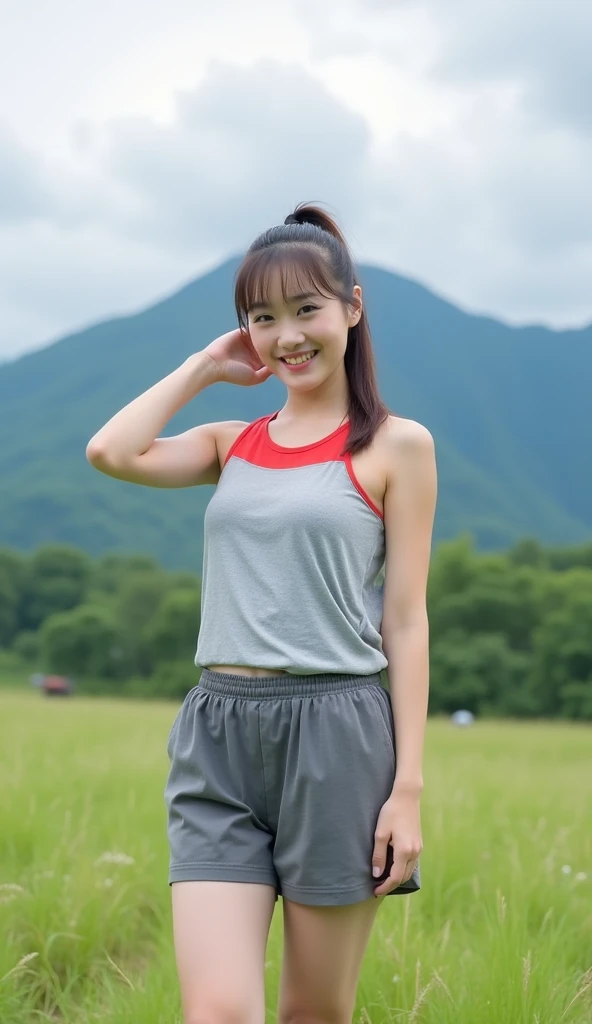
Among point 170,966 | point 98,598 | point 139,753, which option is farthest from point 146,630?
point 170,966

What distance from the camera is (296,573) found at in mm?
2875

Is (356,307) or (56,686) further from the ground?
(56,686)

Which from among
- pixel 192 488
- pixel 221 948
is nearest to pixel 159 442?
pixel 221 948

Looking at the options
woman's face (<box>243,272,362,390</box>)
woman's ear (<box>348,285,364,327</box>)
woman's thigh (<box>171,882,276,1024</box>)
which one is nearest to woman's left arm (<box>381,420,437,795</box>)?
woman's face (<box>243,272,362,390</box>)

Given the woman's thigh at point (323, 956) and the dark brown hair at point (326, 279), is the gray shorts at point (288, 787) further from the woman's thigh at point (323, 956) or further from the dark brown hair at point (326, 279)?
the dark brown hair at point (326, 279)

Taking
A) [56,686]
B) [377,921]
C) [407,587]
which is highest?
[56,686]

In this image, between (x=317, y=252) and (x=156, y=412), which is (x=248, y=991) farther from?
(x=317, y=252)

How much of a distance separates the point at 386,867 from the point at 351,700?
436mm

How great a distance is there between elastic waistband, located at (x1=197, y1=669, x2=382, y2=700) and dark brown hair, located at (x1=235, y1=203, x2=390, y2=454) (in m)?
0.58

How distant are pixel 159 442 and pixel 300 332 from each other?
502 millimetres

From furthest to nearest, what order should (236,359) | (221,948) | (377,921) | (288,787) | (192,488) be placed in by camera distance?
1. (192,488)
2. (377,921)
3. (236,359)
4. (288,787)
5. (221,948)

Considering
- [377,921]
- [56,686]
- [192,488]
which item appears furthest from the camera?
[192,488]

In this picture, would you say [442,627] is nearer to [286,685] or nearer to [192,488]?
[286,685]

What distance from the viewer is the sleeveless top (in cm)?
286
